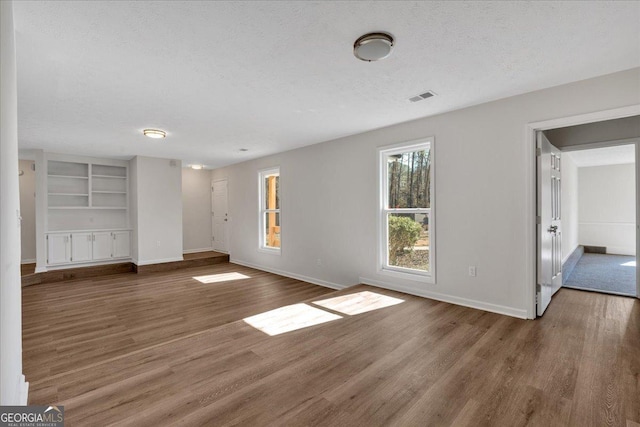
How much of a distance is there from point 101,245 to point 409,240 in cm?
634

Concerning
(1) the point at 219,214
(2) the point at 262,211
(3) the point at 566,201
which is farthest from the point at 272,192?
(3) the point at 566,201

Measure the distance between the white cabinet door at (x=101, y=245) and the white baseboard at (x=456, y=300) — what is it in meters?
5.64

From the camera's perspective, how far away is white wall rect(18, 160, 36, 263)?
654 centimetres

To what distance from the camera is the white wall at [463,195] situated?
3.07 meters

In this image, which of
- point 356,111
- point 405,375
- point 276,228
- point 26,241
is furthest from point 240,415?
point 26,241

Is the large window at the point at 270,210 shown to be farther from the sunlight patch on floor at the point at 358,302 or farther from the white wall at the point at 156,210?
the sunlight patch on floor at the point at 358,302

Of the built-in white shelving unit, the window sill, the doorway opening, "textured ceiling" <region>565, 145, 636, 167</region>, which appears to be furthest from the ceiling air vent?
the built-in white shelving unit

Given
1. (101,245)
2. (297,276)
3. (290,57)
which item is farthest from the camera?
(101,245)

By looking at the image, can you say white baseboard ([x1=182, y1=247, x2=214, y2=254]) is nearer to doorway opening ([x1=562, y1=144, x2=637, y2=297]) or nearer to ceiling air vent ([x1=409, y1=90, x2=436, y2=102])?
ceiling air vent ([x1=409, y1=90, x2=436, y2=102])

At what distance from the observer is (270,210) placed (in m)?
6.53

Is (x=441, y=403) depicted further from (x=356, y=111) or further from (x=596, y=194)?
(x=596, y=194)

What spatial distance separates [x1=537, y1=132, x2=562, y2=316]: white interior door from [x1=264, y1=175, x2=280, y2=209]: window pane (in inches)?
178

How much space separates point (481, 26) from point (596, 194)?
8597 mm

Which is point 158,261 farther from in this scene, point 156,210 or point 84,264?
point 84,264
